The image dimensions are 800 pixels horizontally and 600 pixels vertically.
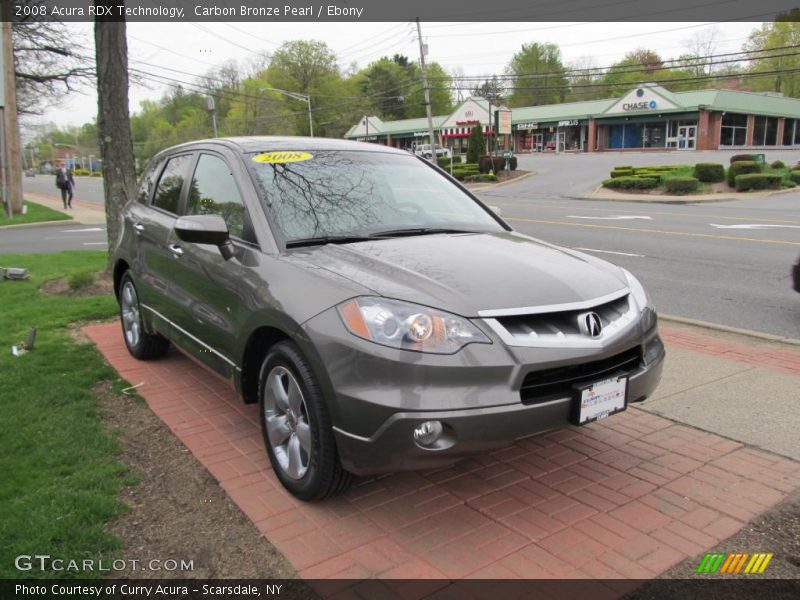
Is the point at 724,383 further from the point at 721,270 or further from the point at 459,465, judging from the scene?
the point at 721,270

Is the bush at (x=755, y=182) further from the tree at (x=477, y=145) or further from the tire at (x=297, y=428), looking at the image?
the tire at (x=297, y=428)

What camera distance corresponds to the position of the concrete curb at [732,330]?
5.99 metres

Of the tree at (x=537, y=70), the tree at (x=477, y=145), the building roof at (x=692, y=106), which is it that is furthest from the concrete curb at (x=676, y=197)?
the tree at (x=537, y=70)

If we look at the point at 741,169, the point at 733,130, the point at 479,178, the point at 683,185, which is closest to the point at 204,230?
the point at 683,185

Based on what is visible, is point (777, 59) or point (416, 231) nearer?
point (416, 231)

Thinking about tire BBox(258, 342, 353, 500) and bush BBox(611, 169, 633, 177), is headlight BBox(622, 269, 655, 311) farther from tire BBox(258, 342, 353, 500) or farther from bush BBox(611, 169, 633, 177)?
Result: bush BBox(611, 169, 633, 177)

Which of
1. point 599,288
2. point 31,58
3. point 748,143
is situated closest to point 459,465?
point 599,288

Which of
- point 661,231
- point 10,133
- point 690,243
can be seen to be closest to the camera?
point 690,243

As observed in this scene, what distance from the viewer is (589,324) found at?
300cm

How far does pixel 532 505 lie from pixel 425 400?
95cm

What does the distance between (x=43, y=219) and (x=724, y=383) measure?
23.9 metres

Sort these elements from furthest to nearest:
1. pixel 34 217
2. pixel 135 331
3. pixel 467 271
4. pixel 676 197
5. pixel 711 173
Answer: pixel 711 173 < pixel 676 197 < pixel 34 217 < pixel 135 331 < pixel 467 271

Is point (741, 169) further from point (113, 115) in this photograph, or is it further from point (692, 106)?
point (113, 115)

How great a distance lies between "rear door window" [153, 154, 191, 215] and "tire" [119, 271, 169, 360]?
773mm
